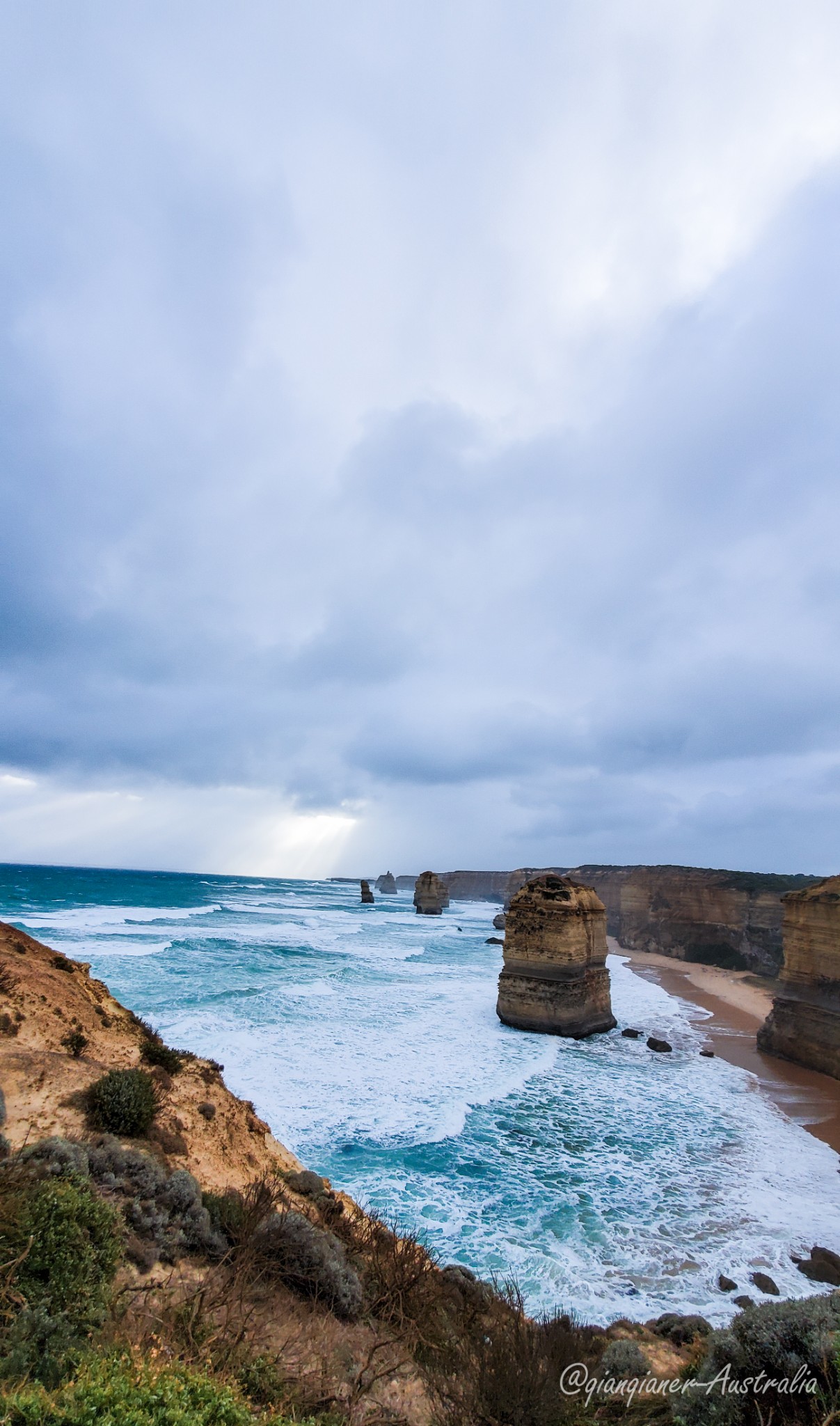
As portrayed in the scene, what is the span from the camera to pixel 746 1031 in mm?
28078

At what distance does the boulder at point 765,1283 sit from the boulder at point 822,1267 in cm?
72

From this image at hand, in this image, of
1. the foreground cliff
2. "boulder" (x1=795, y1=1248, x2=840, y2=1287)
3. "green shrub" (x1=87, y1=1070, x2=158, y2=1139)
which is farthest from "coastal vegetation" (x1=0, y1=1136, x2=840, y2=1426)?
the foreground cliff

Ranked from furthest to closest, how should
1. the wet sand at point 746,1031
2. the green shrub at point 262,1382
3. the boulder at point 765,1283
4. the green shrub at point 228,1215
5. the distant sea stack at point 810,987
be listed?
1. the distant sea stack at point 810,987
2. the wet sand at point 746,1031
3. the boulder at point 765,1283
4. the green shrub at point 228,1215
5. the green shrub at point 262,1382

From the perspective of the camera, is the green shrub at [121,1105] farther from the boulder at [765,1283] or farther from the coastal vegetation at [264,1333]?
the boulder at [765,1283]

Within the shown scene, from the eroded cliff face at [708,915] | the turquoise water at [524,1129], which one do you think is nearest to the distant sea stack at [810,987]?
the turquoise water at [524,1129]

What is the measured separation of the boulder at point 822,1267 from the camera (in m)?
9.84

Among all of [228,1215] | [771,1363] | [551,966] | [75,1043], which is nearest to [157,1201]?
[228,1215]

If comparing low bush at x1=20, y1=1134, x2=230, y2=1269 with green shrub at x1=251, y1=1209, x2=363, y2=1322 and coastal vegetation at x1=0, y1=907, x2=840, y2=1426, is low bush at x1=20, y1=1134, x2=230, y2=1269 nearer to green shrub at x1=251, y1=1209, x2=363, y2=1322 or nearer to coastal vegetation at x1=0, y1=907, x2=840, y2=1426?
coastal vegetation at x1=0, y1=907, x2=840, y2=1426

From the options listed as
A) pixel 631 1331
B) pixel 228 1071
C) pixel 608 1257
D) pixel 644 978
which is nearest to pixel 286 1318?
pixel 631 1331

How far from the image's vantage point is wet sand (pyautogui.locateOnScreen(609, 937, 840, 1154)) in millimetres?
17859

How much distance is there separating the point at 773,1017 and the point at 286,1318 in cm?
2474

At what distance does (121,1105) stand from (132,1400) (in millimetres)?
5067

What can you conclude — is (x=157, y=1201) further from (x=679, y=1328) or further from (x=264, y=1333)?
(x=679, y=1328)

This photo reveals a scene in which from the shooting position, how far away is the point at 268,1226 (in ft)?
20.1
